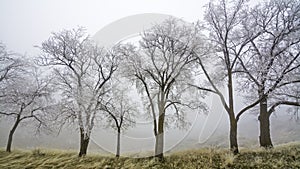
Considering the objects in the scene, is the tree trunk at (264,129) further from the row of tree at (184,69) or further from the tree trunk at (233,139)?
the tree trunk at (233,139)

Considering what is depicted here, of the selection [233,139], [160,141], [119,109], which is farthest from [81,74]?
[233,139]

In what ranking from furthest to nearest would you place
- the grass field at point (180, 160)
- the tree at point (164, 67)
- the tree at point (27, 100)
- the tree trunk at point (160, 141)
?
1. the tree at point (27, 100)
2. the tree at point (164, 67)
3. the tree trunk at point (160, 141)
4. the grass field at point (180, 160)

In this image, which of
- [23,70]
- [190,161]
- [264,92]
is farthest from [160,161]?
[23,70]

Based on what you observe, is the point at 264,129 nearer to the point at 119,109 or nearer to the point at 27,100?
the point at 119,109

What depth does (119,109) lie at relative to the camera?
1791cm

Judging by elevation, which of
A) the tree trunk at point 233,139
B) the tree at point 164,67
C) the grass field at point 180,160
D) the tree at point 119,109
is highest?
the tree at point 164,67

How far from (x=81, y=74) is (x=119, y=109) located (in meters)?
4.05

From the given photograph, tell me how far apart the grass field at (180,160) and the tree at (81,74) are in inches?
77.1

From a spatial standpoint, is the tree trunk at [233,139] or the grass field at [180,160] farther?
the tree trunk at [233,139]

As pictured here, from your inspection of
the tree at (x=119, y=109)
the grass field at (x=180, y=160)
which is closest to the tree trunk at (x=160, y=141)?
the grass field at (x=180, y=160)

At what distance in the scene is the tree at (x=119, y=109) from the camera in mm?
17142

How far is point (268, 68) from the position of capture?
13383 millimetres

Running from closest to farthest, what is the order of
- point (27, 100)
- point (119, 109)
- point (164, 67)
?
point (164, 67) < point (119, 109) < point (27, 100)

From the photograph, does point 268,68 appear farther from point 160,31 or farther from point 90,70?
point 90,70
